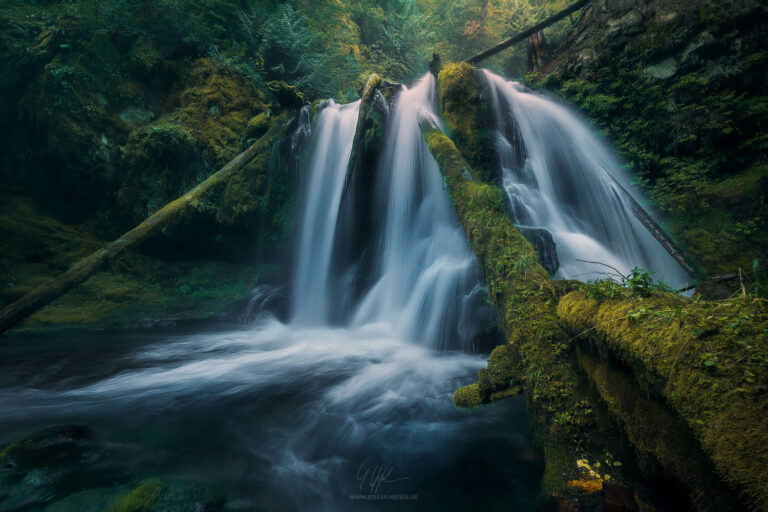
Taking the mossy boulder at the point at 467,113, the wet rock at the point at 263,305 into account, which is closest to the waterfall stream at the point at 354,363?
the wet rock at the point at 263,305

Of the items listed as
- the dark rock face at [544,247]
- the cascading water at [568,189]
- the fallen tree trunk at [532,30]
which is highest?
the fallen tree trunk at [532,30]

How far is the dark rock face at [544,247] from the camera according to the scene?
208 inches

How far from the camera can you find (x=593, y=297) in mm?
2084

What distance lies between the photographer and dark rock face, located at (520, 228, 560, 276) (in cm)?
529

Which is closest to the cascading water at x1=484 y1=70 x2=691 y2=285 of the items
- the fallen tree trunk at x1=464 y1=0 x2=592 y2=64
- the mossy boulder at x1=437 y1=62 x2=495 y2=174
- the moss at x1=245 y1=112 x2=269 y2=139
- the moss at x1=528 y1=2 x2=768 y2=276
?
the moss at x1=528 y1=2 x2=768 y2=276

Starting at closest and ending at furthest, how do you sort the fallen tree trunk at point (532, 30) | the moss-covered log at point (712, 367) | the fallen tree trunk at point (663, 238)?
the moss-covered log at point (712, 367) < the fallen tree trunk at point (663, 238) < the fallen tree trunk at point (532, 30)

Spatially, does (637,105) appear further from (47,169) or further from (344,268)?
(47,169)

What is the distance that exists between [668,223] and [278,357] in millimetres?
9841

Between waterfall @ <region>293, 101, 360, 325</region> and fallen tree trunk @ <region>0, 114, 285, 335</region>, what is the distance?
61.1 inches

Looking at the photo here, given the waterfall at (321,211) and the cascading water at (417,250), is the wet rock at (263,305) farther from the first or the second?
the cascading water at (417,250)

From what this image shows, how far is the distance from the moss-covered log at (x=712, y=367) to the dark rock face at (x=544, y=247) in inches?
145

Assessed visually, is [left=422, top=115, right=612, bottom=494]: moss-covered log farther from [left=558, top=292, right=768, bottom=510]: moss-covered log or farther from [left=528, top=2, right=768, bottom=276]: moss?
[left=528, top=2, right=768, bottom=276]: moss

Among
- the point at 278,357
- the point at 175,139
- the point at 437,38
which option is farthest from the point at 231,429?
the point at 437,38

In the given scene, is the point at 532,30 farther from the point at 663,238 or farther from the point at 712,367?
the point at 712,367
